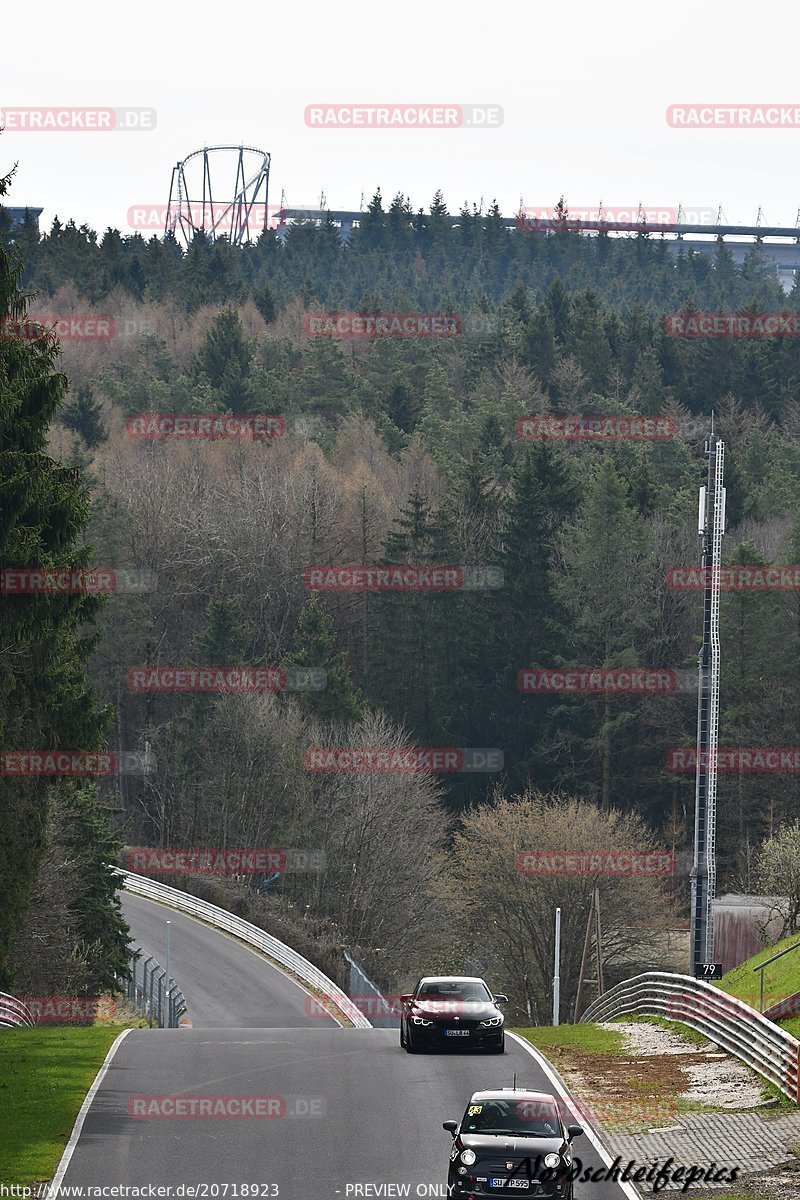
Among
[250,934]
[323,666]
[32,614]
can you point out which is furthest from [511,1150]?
[323,666]

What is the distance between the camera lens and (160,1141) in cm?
1980

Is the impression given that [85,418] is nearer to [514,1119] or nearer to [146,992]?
[146,992]

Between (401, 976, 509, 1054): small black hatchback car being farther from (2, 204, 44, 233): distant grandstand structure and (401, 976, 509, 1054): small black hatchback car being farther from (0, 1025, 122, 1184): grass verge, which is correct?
(2, 204, 44, 233): distant grandstand structure

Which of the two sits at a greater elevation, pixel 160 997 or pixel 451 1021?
pixel 451 1021

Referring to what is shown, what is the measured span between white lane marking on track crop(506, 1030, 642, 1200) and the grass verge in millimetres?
6160

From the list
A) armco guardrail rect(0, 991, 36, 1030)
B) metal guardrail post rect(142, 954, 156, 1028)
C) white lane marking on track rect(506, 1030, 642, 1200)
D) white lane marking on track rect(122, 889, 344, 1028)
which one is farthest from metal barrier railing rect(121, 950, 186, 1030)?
white lane marking on track rect(506, 1030, 642, 1200)

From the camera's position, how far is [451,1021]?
86.9 feet

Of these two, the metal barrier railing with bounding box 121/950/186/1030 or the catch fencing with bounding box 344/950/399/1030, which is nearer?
the metal barrier railing with bounding box 121/950/186/1030

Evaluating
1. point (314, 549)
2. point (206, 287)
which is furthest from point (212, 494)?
point (206, 287)

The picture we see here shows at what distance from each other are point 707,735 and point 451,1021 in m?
Answer: 8.51

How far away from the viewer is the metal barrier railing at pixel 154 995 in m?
46.9

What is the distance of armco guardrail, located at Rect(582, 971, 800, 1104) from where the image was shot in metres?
23.4

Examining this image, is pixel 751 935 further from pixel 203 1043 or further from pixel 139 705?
pixel 139 705

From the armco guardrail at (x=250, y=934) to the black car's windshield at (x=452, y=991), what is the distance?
22.2m
